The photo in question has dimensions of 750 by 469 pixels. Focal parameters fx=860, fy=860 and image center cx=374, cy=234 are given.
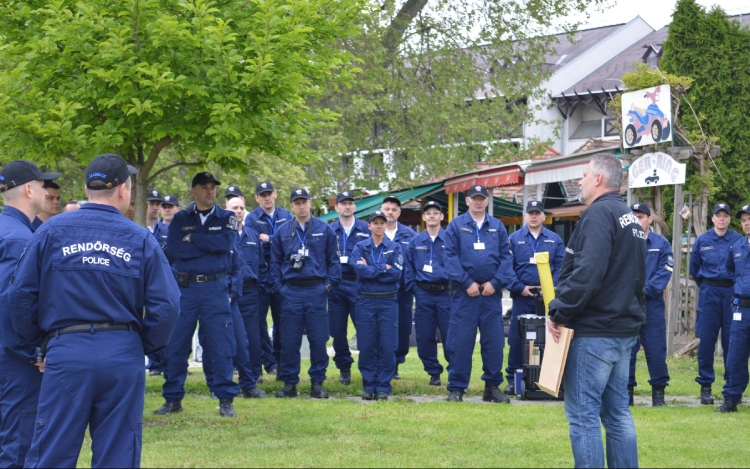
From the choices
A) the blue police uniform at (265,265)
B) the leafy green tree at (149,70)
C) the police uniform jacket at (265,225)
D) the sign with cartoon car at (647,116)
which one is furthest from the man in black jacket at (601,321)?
the sign with cartoon car at (647,116)

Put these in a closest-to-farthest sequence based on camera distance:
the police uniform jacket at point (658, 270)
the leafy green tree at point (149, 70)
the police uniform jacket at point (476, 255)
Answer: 1. the leafy green tree at point (149, 70)
2. the police uniform jacket at point (476, 255)
3. the police uniform jacket at point (658, 270)

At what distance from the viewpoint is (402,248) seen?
12.5m

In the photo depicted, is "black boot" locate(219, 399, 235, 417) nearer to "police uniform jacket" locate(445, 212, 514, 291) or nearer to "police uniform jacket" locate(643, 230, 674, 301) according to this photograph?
"police uniform jacket" locate(445, 212, 514, 291)

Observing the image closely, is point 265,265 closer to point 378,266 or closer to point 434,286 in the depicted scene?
point 378,266

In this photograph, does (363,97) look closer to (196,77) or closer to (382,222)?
(382,222)

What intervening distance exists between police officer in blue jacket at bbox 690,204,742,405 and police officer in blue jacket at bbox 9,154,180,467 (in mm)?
7409

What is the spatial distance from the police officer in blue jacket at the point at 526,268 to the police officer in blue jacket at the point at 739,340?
6.97ft

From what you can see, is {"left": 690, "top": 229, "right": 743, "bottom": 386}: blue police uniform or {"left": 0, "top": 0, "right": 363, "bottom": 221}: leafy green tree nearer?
{"left": 0, "top": 0, "right": 363, "bottom": 221}: leafy green tree

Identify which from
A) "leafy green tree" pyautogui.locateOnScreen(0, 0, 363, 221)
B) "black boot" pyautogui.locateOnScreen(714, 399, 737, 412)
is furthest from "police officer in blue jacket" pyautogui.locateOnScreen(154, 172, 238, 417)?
"black boot" pyautogui.locateOnScreen(714, 399, 737, 412)

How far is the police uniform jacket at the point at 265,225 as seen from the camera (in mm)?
11523

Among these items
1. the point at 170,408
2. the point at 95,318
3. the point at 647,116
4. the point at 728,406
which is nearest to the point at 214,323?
the point at 170,408

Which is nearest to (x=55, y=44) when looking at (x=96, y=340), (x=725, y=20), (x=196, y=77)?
(x=196, y=77)

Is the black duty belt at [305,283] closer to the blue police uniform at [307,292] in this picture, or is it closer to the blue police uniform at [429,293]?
the blue police uniform at [307,292]

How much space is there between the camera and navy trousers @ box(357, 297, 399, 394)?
1038 cm
